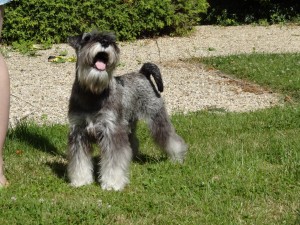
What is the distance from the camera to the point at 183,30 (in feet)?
51.1

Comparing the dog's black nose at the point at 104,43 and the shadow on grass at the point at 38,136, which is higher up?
the dog's black nose at the point at 104,43

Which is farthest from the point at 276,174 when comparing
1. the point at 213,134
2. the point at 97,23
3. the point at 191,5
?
the point at 191,5

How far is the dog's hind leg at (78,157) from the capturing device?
5770 mm

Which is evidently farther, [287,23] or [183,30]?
[287,23]

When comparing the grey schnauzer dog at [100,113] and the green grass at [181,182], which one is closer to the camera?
the green grass at [181,182]

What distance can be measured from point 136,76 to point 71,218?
2.00 metres

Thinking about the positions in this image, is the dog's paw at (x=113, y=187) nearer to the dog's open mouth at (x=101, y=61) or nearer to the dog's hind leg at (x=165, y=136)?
the dog's hind leg at (x=165, y=136)

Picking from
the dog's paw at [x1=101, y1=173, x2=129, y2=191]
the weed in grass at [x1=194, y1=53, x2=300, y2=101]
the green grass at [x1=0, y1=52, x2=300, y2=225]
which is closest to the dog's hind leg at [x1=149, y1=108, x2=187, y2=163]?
the green grass at [x1=0, y1=52, x2=300, y2=225]

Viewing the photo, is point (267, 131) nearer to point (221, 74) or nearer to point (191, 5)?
point (221, 74)

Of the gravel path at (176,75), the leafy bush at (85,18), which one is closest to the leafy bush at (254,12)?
the gravel path at (176,75)

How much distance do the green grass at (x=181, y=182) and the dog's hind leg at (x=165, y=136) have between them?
0.12 metres

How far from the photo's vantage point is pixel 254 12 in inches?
717

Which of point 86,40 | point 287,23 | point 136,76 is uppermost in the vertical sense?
point 86,40

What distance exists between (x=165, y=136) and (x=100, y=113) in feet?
3.64
